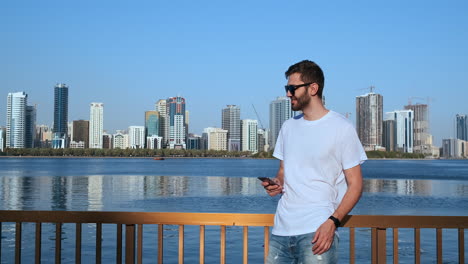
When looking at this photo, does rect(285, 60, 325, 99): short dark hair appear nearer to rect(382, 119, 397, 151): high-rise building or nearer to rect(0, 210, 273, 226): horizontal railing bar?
rect(0, 210, 273, 226): horizontal railing bar

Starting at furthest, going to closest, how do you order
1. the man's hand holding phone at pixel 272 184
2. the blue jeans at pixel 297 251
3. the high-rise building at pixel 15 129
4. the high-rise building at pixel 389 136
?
the high-rise building at pixel 15 129 → the high-rise building at pixel 389 136 → the man's hand holding phone at pixel 272 184 → the blue jeans at pixel 297 251

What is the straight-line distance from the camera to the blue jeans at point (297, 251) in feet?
7.53

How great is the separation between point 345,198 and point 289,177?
0.27m

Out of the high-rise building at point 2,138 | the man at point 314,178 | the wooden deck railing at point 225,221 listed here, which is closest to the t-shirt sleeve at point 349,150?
Result: the man at point 314,178

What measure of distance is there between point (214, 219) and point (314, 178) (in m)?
1.00

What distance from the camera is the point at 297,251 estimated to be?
234cm

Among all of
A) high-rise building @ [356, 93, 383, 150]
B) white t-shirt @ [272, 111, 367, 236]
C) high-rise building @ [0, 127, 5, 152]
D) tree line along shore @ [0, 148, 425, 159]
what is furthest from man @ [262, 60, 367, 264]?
high-rise building @ [0, 127, 5, 152]

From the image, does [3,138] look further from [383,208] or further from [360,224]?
[360,224]

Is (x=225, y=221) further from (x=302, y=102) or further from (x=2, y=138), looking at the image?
(x=2, y=138)

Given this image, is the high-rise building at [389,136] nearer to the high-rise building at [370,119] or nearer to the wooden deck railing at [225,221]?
the high-rise building at [370,119]

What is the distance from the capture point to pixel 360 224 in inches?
119

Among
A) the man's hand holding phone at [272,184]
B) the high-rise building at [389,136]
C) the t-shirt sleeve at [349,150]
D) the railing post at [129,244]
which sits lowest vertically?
the railing post at [129,244]

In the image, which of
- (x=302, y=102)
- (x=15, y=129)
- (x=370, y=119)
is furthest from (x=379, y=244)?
(x=15, y=129)

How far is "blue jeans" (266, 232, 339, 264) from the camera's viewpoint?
2295mm
